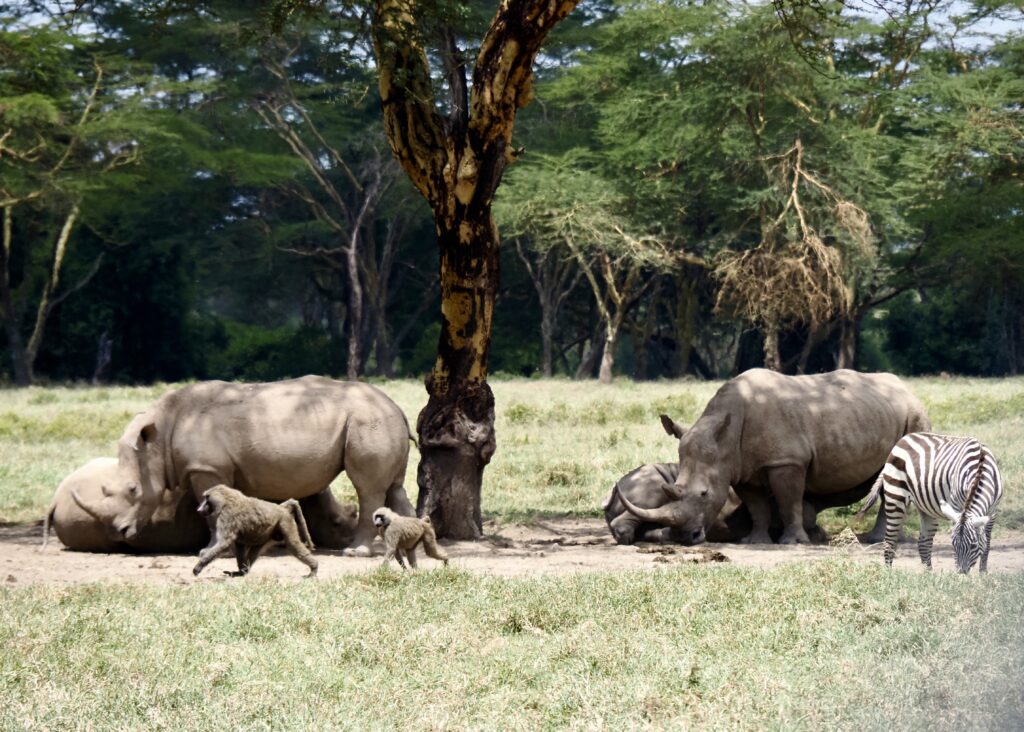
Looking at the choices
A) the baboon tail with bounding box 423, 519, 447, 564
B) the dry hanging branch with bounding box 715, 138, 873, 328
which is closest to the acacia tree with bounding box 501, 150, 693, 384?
the dry hanging branch with bounding box 715, 138, 873, 328

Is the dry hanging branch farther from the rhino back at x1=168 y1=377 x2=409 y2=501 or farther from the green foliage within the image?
the rhino back at x1=168 y1=377 x2=409 y2=501

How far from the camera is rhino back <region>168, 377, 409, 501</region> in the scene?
10359 mm

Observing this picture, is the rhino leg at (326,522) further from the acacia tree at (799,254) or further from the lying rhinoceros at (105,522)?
the acacia tree at (799,254)

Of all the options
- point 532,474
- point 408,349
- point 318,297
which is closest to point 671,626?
point 532,474

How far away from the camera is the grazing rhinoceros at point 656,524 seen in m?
11.2

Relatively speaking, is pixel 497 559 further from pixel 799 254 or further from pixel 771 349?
pixel 771 349

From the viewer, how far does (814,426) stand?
11.4 m

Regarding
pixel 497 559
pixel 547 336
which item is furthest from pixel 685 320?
pixel 497 559

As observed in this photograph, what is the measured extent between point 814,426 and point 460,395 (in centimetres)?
288

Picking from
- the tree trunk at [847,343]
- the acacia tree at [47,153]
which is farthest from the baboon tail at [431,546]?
the tree trunk at [847,343]

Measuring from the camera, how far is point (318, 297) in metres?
54.5

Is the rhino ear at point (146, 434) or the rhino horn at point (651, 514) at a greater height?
the rhino ear at point (146, 434)

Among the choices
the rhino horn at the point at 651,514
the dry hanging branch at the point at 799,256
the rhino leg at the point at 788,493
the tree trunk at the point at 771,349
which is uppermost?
the dry hanging branch at the point at 799,256

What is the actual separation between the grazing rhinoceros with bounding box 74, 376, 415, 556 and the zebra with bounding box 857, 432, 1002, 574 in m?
3.82
